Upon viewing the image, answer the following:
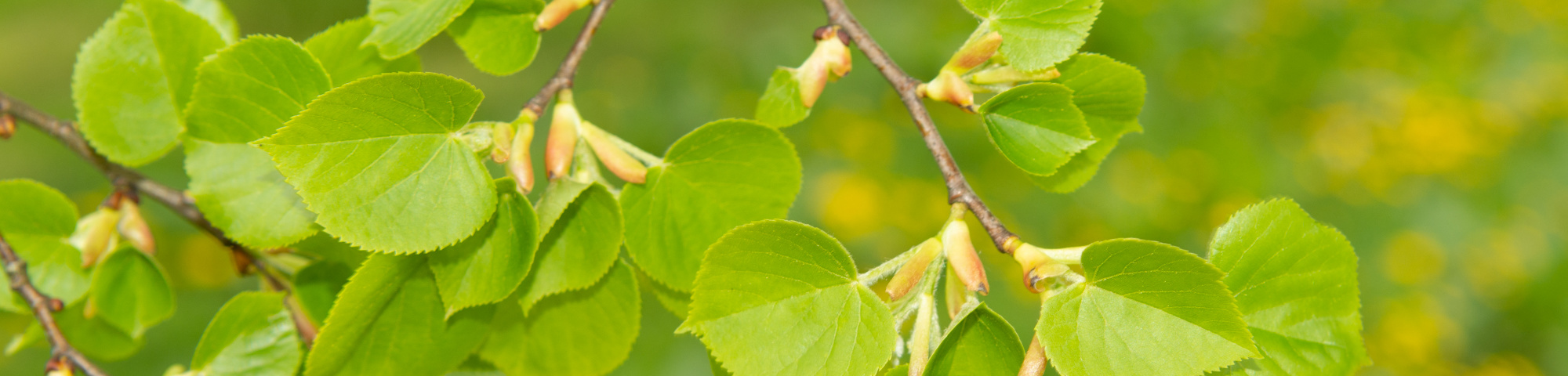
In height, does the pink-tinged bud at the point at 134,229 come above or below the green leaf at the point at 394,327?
below

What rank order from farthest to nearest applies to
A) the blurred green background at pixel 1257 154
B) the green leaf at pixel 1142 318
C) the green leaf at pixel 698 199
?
1. the blurred green background at pixel 1257 154
2. the green leaf at pixel 698 199
3. the green leaf at pixel 1142 318

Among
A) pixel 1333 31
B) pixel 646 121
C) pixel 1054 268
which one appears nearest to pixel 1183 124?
pixel 1333 31

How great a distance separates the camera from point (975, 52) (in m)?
0.35

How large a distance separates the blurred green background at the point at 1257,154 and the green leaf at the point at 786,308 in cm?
98

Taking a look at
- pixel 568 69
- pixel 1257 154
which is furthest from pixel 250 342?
pixel 1257 154

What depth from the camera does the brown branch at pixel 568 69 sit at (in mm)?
352

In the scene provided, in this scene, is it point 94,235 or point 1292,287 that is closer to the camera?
point 1292,287

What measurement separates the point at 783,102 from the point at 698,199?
0.06 m

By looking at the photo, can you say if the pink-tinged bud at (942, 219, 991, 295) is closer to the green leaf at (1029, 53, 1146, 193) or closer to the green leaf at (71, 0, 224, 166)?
the green leaf at (1029, 53, 1146, 193)

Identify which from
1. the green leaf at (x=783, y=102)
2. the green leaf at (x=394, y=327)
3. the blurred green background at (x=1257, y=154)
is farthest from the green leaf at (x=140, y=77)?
the blurred green background at (x=1257, y=154)

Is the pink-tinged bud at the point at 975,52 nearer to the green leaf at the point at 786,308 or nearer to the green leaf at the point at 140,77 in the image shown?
the green leaf at the point at 786,308

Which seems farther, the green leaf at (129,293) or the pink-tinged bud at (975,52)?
the green leaf at (129,293)

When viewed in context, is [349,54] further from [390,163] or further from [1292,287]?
[1292,287]

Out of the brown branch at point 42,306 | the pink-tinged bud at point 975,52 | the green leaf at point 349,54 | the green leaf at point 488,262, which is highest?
the pink-tinged bud at point 975,52
